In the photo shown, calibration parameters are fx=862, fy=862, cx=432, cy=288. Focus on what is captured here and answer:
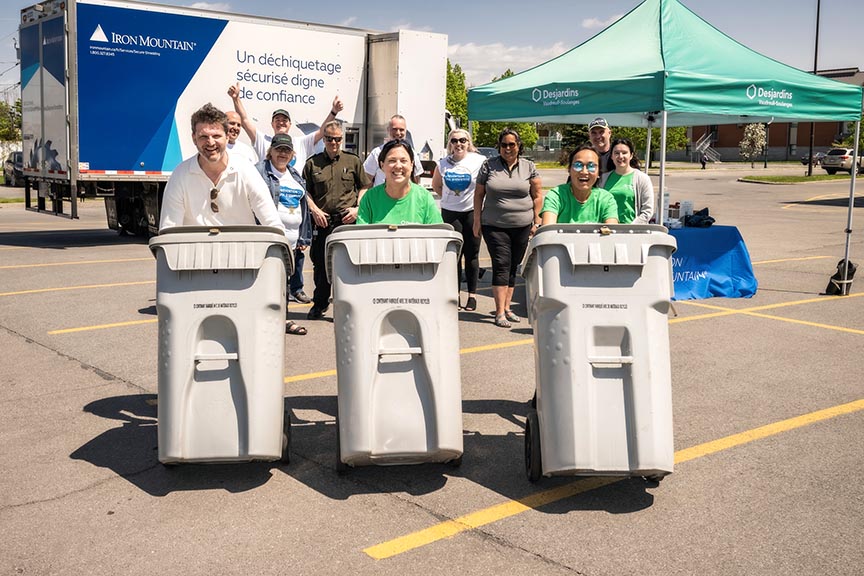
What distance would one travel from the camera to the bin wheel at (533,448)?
13.8 feet

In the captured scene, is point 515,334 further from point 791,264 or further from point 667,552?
point 791,264

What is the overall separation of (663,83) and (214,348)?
19.0ft

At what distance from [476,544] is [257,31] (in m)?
11.7

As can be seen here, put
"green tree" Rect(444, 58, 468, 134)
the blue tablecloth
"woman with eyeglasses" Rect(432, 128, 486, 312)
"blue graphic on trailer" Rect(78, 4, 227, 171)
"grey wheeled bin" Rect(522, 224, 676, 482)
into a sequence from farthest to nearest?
"green tree" Rect(444, 58, 468, 134) < "blue graphic on trailer" Rect(78, 4, 227, 171) < the blue tablecloth < "woman with eyeglasses" Rect(432, 128, 486, 312) < "grey wheeled bin" Rect(522, 224, 676, 482)

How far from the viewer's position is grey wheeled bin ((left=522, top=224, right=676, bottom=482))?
3.99 m

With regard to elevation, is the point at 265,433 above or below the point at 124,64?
below

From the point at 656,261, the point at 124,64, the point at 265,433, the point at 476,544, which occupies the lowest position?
the point at 476,544

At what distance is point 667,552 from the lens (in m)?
3.58

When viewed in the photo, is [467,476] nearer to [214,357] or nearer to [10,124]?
[214,357]

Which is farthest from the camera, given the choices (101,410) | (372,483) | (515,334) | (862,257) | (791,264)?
(862,257)

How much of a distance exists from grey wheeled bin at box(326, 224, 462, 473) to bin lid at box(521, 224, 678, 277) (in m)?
0.58

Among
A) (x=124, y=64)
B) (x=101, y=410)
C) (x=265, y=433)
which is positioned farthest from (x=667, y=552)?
(x=124, y=64)

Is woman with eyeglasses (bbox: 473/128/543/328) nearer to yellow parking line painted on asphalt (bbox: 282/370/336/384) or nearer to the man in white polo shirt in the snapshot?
yellow parking line painted on asphalt (bbox: 282/370/336/384)

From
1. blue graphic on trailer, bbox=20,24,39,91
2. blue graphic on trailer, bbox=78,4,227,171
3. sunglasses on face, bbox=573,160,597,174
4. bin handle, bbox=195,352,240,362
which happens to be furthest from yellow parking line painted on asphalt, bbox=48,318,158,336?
blue graphic on trailer, bbox=20,24,39,91
